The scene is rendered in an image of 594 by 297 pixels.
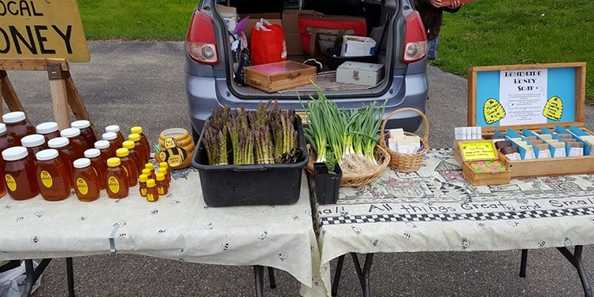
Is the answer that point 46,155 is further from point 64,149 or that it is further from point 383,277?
point 383,277

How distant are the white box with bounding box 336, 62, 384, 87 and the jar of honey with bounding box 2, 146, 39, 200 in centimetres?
207

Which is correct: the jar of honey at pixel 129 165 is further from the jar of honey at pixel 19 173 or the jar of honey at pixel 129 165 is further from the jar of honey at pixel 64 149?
the jar of honey at pixel 19 173

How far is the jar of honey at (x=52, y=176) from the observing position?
1.49 m

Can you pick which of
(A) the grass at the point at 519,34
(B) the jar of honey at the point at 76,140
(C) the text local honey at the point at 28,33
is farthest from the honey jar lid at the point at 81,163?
(A) the grass at the point at 519,34

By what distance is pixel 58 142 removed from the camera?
155 centimetres

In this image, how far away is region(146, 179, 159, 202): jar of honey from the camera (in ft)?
5.04

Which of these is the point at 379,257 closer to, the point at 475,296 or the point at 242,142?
the point at 475,296

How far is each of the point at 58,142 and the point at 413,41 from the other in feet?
6.70

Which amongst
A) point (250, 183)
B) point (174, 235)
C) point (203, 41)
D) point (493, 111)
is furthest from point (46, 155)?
point (493, 111)

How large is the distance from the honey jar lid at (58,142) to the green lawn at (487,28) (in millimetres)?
5616

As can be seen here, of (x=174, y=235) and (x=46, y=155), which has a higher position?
(x=46, y=155)

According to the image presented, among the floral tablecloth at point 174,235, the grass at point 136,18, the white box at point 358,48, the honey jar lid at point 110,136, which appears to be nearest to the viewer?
the floral tablecloth at point 174,235

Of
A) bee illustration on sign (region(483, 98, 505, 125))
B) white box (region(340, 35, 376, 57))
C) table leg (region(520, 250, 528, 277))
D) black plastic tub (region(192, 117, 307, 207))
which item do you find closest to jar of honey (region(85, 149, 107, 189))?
black plastic tub (region(192, 117, 307, 207))

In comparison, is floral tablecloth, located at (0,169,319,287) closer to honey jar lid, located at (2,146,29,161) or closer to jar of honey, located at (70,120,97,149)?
honey jar lid, located at (2,146,29,161)
